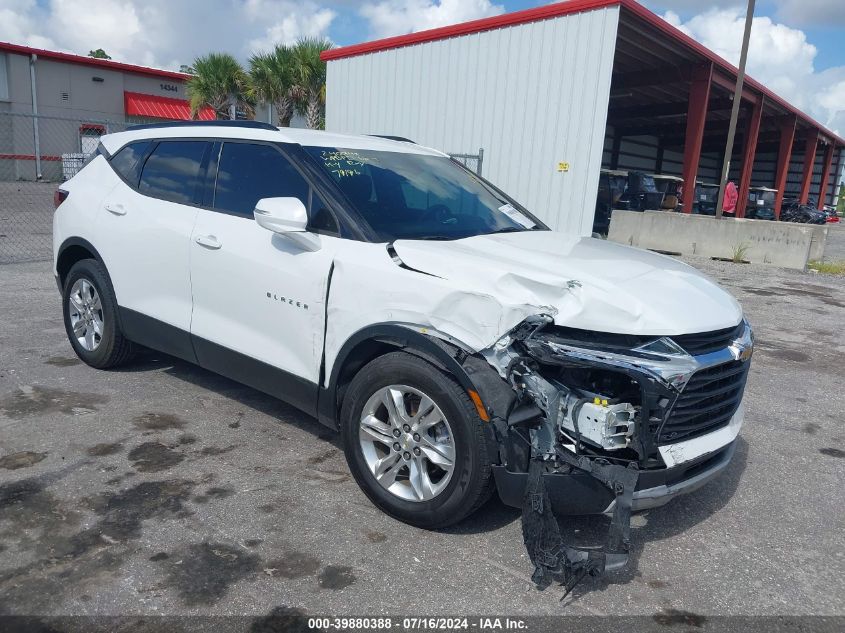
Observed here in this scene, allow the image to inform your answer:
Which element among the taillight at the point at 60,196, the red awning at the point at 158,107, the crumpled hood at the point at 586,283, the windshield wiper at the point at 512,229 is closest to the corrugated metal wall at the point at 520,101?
the windshield wiper at the point at 512,229

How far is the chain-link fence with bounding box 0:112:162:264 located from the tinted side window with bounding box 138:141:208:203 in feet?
25.0

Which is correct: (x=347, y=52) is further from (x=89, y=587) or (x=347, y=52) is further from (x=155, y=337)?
(x=89, y=587)

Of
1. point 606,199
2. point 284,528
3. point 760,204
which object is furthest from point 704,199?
point 284,528

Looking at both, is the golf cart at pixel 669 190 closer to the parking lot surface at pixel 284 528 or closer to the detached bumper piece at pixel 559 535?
the parking lot surface at pixel 284 528

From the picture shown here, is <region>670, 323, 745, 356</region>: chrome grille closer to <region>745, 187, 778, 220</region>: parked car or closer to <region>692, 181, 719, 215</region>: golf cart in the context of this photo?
<region>692, 181, 719, 215</region>: golf cart

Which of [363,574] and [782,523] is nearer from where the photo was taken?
[363,574]

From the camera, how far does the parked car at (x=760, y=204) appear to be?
27000 mm

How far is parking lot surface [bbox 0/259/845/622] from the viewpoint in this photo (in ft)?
8.86

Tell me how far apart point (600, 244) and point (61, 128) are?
32.8m

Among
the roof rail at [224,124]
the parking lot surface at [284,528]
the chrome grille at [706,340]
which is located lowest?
the parking lot surface at [284,528]

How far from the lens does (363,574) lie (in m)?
2.84

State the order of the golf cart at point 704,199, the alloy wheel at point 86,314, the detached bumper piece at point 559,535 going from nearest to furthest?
the detached bumper piece at point 559,535 → the alloy wheel at point 86,314 → the golf cart at point 704,199

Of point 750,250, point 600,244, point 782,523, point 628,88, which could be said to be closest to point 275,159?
point 600,244

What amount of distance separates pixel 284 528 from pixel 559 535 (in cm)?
128
